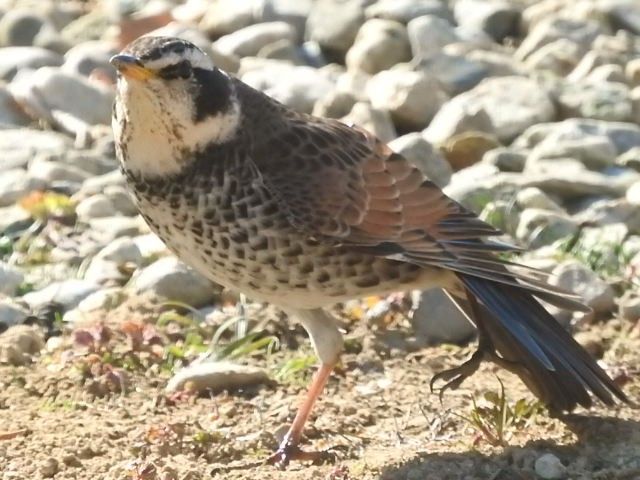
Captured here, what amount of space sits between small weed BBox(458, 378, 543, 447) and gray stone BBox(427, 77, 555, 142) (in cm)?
333

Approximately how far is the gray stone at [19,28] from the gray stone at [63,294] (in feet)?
12.3

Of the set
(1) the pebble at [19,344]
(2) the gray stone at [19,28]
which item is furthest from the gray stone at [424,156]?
(2) the gray stone at [19,28]

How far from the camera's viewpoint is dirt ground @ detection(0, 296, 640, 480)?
223 inches

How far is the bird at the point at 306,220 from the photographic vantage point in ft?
18.8

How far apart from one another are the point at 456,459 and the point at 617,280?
7.02 ft

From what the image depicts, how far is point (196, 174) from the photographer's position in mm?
5762

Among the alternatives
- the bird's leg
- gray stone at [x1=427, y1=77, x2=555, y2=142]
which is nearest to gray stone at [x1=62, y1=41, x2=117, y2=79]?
gray stone at [x1=427, y1=77, x2=555, y2=142]

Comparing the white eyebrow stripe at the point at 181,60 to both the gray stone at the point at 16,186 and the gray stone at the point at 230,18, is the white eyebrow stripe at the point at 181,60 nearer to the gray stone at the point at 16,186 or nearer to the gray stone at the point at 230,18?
the gray stone at the point at 16,186

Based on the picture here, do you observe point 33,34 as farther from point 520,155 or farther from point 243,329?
point 243,329

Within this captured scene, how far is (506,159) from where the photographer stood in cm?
880

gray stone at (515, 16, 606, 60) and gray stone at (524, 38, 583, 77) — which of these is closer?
gray stone at (524, 38, 583, 77)

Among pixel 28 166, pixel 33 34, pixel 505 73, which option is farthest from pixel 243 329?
pixel 33 34

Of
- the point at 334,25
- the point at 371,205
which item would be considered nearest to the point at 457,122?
→ the point at 334,25

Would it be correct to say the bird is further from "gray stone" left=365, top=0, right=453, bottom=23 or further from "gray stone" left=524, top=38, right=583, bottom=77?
"gray stone" left=365, top=0, right=453, bottom=23
